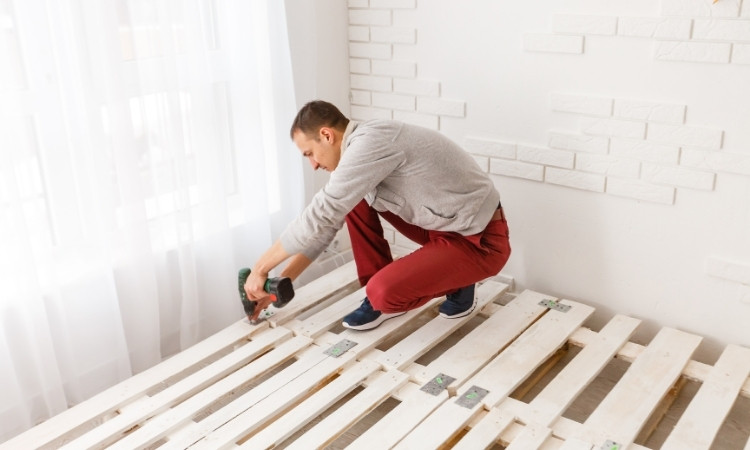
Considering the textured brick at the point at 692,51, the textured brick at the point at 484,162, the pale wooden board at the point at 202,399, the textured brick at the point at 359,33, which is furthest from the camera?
the textured brick at the point at 359,33

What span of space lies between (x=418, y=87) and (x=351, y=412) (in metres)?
1.47

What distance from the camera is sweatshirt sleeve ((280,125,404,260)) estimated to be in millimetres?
2168

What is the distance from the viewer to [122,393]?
7.04ft

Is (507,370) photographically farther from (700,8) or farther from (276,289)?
(700,8)

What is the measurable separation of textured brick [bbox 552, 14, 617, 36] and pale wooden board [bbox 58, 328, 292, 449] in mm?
1458

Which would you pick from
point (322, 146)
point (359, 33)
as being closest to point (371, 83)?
point (359, 33)

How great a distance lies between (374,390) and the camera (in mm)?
2131

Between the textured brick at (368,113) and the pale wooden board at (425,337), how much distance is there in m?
0.90

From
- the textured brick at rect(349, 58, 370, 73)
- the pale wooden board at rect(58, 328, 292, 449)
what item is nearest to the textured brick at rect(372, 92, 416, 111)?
the textured brick at rect(349, 58, 370, 73)

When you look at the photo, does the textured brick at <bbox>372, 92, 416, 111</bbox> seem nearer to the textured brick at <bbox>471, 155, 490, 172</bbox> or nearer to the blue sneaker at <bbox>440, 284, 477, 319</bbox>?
the textured brick at <bbox>471, 155, 490, 172</bbox>

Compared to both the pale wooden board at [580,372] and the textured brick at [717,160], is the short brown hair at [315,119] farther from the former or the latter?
the textured brick at [717,160]

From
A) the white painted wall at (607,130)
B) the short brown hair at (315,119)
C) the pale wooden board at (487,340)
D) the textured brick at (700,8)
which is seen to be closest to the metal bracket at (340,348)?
the pale wooden board at (487,340)

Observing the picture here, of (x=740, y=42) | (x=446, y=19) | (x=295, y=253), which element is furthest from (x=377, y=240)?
(x=740, y=42)

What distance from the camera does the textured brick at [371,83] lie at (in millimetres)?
3041
